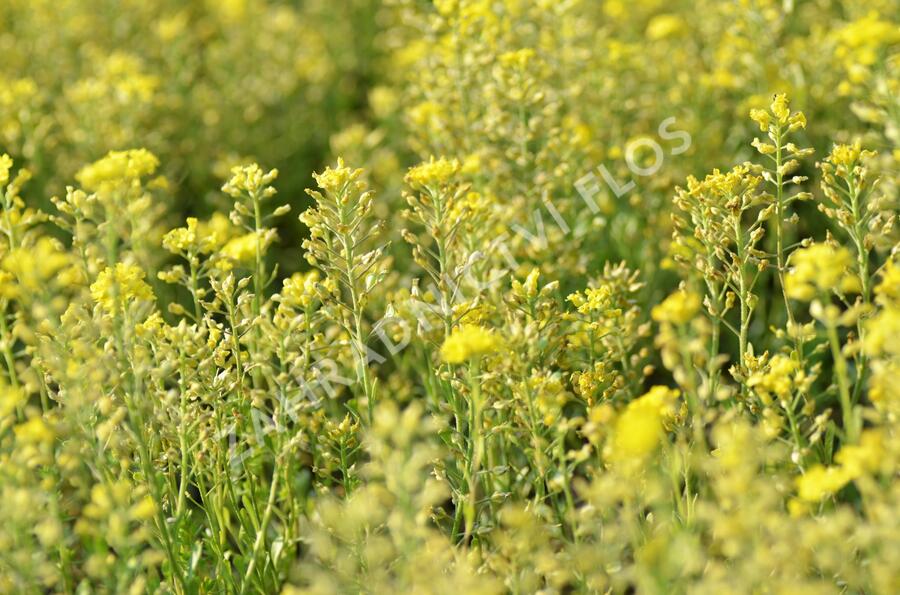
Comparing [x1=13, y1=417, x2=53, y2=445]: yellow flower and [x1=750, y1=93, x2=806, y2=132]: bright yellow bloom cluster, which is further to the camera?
[x1=750, y1=93, x2=806, y2=132]: bright yellow bloom cluster

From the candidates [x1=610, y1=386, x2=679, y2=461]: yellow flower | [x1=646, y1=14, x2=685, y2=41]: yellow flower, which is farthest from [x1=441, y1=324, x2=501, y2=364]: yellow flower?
[x1=646, y1=14, x2=685, y2=41]: yellow flower

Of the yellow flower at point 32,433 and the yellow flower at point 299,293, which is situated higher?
the yellow flower at point 32,433

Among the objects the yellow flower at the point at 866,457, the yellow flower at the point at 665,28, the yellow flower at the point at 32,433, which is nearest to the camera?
the yellow flower at the point at 866,457

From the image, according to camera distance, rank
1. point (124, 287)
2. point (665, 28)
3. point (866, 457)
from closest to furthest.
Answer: point (866, 457) → point (124, 287) → point (665, 28)

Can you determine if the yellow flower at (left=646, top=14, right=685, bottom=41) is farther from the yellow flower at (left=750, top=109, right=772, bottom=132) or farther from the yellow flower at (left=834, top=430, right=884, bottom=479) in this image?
the yellow flower at (left=834, top=430, right=884, bottom=479)

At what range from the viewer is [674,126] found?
17.5 feet

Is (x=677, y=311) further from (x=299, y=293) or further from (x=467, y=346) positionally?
(x=299, y=293)

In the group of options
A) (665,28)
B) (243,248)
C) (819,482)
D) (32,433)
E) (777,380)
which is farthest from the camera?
(665,28)

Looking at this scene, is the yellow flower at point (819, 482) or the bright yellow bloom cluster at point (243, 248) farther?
the bright yellow bloom cluster at point (243, 248)

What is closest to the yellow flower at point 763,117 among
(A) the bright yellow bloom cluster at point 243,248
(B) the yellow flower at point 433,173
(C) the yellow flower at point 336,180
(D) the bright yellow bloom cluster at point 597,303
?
(D) the bright yellow bloom cluster at point 597,303

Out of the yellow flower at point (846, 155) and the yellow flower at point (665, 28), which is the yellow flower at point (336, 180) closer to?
the yellow flower at point (846, 155)

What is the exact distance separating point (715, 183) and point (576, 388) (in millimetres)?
731

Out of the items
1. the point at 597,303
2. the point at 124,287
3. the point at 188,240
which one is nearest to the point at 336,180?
the point at 188,240

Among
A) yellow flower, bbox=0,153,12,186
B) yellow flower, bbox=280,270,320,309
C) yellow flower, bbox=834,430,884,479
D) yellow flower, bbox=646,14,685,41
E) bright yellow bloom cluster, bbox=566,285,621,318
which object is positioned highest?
yellow flower, bbox=0,153,12,186
